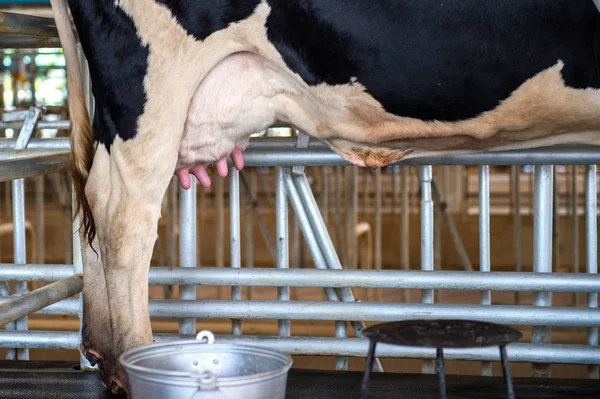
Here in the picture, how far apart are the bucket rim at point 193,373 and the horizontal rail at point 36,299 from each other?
1.57 feet

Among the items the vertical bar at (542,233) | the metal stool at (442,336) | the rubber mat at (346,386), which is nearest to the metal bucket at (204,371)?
the metal stool at (442,336)

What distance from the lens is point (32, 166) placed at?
93.5 inches

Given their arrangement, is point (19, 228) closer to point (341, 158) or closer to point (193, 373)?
point (341, 158)

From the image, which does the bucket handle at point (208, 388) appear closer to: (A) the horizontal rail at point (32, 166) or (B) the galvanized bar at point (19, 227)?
(A) the horizontal rail at point (32, 166)

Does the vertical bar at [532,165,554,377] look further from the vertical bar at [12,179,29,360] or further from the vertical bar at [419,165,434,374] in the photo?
the vertical bar at [12,179,29,360]

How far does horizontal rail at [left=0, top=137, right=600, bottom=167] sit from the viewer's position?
9.27 feet

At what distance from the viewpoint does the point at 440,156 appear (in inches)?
112

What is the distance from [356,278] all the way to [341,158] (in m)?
0.39

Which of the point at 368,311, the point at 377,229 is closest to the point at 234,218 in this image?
the point at 368,311

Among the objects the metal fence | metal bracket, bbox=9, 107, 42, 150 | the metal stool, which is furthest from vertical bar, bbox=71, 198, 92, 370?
the metal stool

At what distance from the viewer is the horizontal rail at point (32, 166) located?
213 cm

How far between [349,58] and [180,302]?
1.13m

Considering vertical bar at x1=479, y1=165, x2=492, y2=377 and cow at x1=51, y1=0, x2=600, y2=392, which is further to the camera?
vertical bar at x1=479, y1=165, x2=492, y2=377

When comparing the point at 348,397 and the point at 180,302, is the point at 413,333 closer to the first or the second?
the point at 348,397
